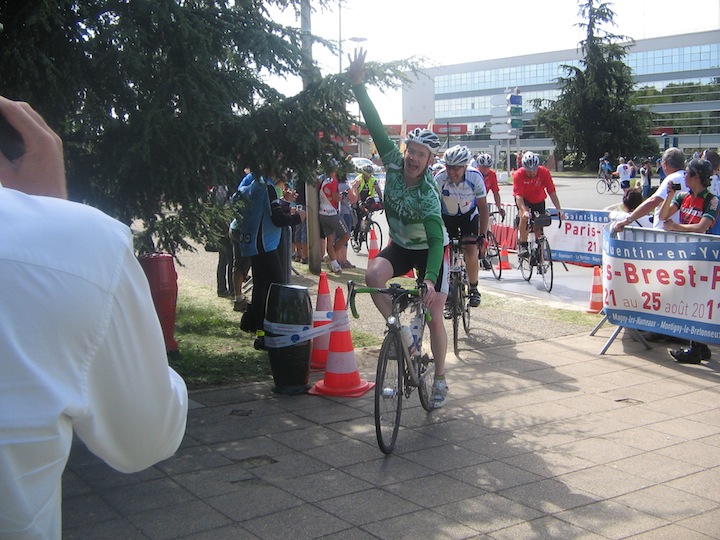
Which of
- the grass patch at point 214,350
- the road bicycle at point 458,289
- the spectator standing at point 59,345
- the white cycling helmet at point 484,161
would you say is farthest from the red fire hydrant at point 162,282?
the white cycling helmet at point 484,161

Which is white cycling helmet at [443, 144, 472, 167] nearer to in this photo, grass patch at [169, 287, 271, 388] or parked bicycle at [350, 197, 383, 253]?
grass patch at [169, 287, 271, 388]

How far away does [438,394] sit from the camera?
20.7 feet

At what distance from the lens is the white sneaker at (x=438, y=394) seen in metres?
6.28

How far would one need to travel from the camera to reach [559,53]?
103m

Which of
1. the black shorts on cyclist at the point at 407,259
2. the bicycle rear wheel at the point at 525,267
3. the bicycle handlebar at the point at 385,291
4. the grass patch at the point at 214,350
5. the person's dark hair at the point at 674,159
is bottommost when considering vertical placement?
the grass patch at the point at 214,350

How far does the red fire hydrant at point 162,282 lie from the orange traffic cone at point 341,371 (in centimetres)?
164

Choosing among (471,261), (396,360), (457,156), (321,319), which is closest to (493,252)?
(471,261)

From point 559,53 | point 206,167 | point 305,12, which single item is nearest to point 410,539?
point 206,167

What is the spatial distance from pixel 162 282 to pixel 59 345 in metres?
6.42

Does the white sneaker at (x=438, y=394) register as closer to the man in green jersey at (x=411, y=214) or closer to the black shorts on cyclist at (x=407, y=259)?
the man in green jersey at (x=411, y=214)

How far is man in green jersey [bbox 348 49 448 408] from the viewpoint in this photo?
586cm

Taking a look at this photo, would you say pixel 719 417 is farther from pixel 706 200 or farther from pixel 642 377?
pixel 706 200

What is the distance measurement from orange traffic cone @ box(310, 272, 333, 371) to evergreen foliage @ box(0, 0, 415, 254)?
1.06 m

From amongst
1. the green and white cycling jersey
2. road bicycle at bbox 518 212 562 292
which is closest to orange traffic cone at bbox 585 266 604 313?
road bicycle at bbox 518 212 562 292
